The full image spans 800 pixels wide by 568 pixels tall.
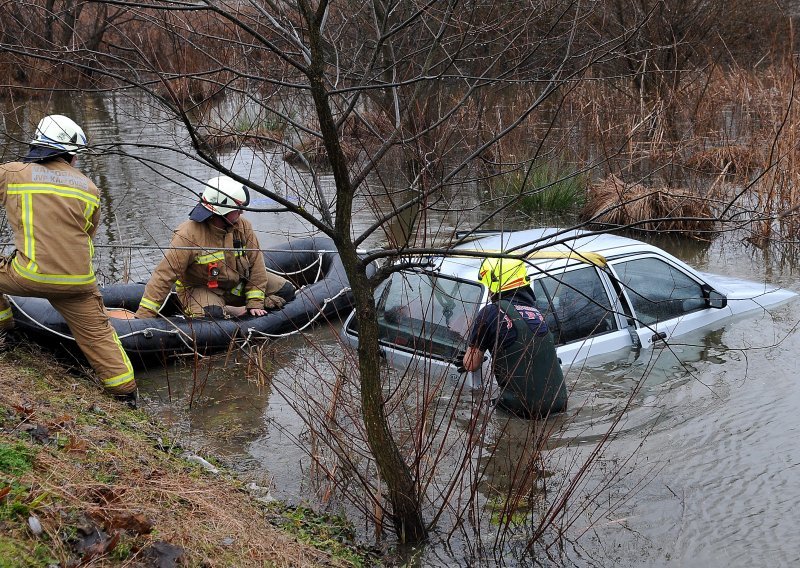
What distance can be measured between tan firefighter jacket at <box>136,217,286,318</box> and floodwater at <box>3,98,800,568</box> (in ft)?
2.04

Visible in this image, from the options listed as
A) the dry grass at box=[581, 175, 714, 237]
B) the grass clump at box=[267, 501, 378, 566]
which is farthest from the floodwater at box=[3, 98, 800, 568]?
the dry grass at box=[581, 175, 714, 237]

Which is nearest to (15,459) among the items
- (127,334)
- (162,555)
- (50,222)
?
(162,555)

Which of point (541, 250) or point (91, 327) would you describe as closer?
point (541, 250)

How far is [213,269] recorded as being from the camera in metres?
8.70

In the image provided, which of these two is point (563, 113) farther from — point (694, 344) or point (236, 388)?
point (236, 388)

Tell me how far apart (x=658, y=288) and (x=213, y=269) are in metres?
4.13

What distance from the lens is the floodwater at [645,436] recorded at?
5.50 meters

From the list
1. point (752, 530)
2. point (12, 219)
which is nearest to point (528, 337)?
point (752, 530)

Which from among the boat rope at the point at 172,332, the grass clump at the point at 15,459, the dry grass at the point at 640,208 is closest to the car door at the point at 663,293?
the boat rope at the point at 172,332

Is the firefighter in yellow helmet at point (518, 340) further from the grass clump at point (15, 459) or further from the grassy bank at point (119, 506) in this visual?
the grass clump at point (15, 459)

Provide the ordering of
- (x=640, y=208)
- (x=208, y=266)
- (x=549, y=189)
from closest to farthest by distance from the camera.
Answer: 1. (x=208, y=266)
2. (x=640, y=208)
3. (x=549, y=189)

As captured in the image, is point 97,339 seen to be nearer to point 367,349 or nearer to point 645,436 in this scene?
point 367,349

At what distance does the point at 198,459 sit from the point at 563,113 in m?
11.4

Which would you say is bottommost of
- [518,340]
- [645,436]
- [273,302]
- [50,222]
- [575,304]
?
[645,436]
